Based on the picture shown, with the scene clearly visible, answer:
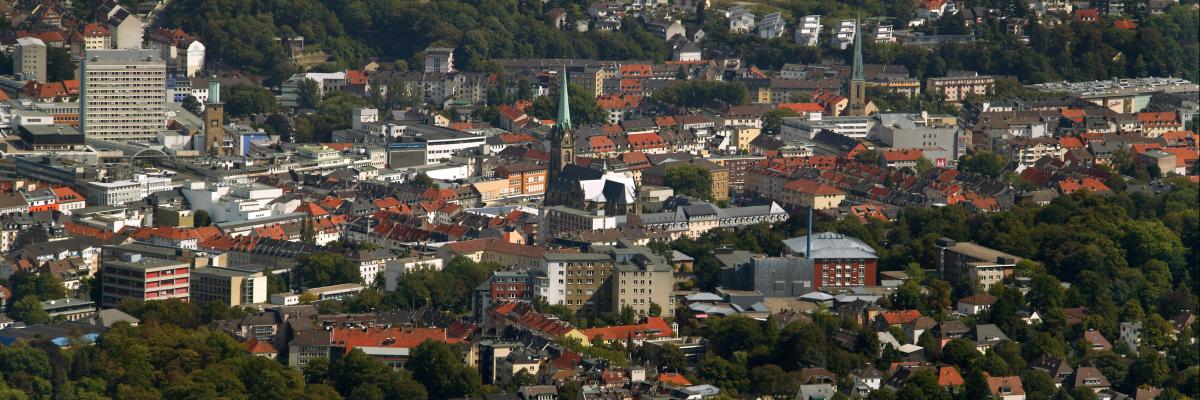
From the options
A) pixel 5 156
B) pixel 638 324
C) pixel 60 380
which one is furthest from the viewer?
pixel 5 156

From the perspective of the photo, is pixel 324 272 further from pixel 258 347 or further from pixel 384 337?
pixel 384 337

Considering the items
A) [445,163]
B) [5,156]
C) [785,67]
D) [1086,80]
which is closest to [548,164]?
[445,163]

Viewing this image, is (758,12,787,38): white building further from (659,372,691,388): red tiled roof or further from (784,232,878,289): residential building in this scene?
(659,372,691,388): red tiled roof

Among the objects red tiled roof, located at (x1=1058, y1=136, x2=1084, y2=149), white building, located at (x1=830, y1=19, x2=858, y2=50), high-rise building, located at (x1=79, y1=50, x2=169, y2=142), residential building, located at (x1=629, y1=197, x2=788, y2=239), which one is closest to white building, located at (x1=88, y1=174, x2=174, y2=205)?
high-rise building, located at (x1=79, y1=50, x2=169, y2=142)

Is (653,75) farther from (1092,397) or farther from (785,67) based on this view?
(1092,397)

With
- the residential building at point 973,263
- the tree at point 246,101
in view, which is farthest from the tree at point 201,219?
the tree at point 246,101

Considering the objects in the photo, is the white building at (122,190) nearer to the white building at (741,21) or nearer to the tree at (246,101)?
the tree at (246,101)
